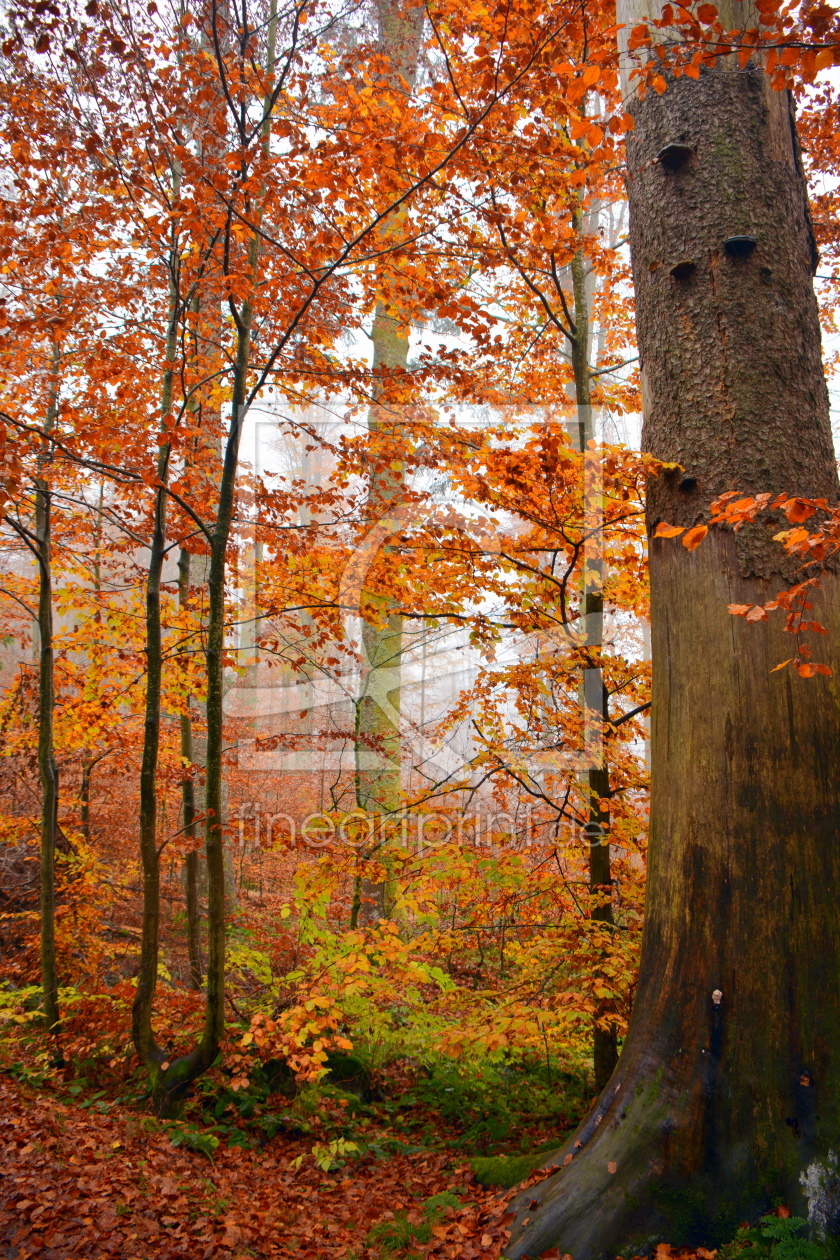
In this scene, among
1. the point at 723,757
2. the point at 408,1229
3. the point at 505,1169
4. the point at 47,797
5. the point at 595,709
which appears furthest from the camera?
the point at 47,797

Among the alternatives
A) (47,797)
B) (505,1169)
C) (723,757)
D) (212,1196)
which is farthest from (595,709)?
(47,797)

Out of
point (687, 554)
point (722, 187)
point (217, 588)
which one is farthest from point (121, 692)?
point (722, 187)

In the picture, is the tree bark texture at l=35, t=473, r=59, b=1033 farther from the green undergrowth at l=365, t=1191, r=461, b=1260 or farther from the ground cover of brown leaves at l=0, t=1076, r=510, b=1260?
the green undergrowth at l=365, t=1191, r=461, b=1260

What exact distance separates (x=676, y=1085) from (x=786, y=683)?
60.5 inches

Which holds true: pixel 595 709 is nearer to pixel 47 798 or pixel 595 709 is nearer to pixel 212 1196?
pixel 212 1196

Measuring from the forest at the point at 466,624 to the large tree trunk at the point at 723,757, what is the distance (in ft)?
0.05

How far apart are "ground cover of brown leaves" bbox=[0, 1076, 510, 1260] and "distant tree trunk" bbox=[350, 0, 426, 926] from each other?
102 inches

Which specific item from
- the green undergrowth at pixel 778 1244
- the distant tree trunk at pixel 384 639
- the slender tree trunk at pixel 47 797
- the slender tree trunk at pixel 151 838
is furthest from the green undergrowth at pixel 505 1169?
the slender tree trunk at pixel 47 797

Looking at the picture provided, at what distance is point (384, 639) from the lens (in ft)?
27.9

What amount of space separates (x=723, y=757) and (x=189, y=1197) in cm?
349

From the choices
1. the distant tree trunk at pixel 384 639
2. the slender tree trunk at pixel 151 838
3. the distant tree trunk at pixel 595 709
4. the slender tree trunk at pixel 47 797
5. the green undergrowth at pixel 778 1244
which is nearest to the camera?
the green undergrowth at pixel 778 1244

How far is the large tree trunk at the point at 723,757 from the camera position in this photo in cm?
243

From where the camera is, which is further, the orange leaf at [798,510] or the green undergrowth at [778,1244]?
the green undergrowth at [778,1244]

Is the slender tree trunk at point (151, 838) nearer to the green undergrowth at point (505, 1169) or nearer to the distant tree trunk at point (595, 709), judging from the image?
the green undergrowth at point (505, 1169)
